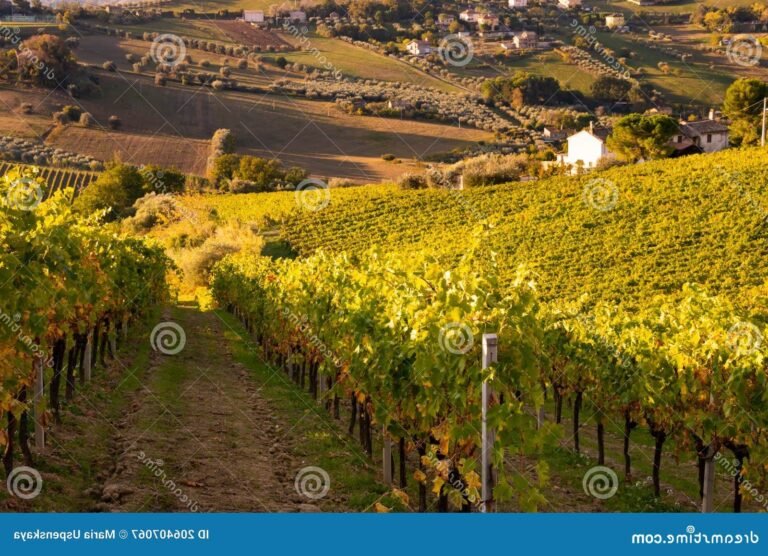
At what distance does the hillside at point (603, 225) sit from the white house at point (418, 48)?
96.0 m

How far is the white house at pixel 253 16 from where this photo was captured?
16475 centimetres

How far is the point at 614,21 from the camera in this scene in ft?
538

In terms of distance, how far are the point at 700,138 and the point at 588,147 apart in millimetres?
10066

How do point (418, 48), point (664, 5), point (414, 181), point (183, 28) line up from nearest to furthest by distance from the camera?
point (414, 181)
point (183, 28)
point (418, 48)
point (664, 5)

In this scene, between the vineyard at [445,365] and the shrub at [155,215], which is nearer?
the vineyard at [445,365]

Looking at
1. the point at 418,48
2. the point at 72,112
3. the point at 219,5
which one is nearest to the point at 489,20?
the point at 418,48

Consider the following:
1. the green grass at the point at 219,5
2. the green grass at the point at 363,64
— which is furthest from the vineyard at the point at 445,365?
the green grass at the point at 219,5

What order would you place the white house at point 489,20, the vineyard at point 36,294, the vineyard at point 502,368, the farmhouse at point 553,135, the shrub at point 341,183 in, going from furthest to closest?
the white house at point 489,20 < the farmhouse at point 553,135 < the shrub at point 341,183 < the vineyard at point 36,294 < the vineyard at point 502,368

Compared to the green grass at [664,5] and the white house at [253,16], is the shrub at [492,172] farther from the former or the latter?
the green grass at [664,5]

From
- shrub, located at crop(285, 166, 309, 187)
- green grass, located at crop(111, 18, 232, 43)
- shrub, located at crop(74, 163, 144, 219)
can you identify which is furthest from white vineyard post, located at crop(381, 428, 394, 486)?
green grass, located at crop(111, 18, 232, 43)

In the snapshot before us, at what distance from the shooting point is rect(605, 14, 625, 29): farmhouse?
162625mm

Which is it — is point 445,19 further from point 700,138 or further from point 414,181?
point 414,181

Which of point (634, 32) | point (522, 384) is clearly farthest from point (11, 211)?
point (634, 32)

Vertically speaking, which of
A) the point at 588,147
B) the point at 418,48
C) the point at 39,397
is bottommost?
the point at 588,147
